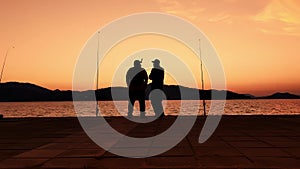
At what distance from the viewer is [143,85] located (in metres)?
13.7

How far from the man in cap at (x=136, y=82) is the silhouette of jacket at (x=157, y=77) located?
381 mm

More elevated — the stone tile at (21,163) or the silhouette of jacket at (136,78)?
the silhouette of jacket at (136,78)

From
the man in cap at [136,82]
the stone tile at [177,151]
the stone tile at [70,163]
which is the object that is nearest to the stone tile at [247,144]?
the stone tile at [177,151]

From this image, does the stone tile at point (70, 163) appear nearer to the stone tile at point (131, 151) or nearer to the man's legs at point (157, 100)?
the stone tile at point (131, 151)

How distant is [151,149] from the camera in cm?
623

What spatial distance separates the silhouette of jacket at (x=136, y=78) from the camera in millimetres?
13617

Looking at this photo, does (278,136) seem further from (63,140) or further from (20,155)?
(20,155)

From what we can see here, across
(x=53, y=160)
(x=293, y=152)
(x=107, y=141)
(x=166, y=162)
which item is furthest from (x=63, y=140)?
(x=293, y=152)

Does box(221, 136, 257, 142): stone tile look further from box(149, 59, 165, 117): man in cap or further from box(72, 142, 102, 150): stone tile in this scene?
box(149, 59, 165, 117): man in cap

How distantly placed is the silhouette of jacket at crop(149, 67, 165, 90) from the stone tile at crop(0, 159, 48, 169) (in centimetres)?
906

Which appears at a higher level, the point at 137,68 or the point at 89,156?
the point at 137,68

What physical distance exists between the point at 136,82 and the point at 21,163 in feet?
29.0

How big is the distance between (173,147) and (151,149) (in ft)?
1.42

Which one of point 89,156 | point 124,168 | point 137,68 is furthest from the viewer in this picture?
point 137,68
